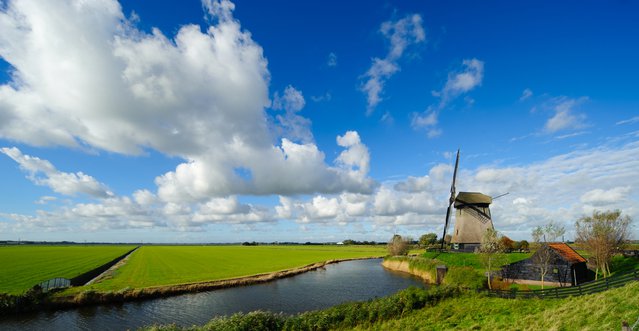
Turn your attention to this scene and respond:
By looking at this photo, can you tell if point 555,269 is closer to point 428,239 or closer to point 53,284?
point 53,284

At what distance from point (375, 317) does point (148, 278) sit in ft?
129

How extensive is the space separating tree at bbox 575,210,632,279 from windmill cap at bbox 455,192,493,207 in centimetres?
1957

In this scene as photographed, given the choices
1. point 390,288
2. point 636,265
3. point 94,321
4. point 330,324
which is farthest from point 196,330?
point 636,265

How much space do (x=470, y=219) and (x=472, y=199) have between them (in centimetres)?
402

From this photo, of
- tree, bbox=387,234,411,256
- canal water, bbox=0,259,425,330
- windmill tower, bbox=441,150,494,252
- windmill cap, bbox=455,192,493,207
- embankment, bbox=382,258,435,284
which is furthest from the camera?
tree, bbox=387,234,411,256

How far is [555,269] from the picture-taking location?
38094 mm

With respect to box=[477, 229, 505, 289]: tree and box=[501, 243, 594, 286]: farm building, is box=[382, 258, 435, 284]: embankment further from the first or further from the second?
box=[501, 243, 594, 286]: farm building

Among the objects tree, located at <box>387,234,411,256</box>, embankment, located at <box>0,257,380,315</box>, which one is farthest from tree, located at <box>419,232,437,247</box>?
embankment, located at <box>0,257,380,315</box>

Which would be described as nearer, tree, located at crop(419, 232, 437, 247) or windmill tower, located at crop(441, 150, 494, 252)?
windmill tower, located at crop(441, 150, 494, 252)

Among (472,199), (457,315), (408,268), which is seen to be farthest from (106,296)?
(472,199)

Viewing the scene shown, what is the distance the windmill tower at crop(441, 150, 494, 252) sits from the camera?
6178 cm

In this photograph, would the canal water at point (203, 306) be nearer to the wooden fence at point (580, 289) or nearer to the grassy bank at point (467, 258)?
the grassy bank at point (467, 258)

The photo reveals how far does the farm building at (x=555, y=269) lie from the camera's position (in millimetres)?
37438

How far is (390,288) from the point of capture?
152 feet
